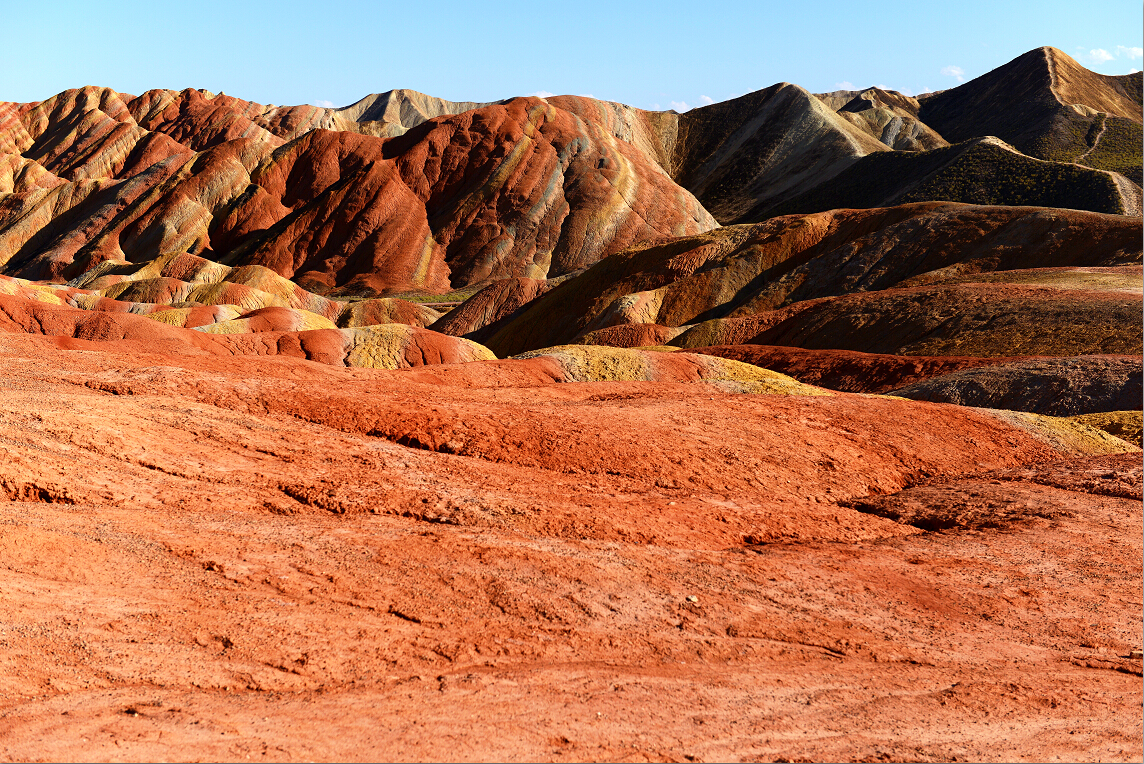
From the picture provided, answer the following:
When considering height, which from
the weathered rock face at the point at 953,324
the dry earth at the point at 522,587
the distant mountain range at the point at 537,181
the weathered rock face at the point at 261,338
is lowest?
the weathered rock face at the point at 261,338

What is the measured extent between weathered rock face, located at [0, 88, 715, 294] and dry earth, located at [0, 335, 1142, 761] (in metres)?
69.9

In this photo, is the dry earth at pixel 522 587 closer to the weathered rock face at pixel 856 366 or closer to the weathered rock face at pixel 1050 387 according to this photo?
the weathered rock face at pixel 1050 387

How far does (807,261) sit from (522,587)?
5002 centimetres

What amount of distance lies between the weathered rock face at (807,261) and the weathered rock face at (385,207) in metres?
25.1

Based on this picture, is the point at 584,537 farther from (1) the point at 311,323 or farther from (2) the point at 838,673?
(1) the point at 311,323

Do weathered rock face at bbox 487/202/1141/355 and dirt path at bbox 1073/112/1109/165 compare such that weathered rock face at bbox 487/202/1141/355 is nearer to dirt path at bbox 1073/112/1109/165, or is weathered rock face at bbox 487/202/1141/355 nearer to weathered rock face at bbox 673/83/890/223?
weathered rock face at bbox 673/83/890/223

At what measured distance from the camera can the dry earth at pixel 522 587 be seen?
7.41m

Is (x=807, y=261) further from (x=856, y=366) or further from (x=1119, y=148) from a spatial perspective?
(x=1119, y=148)

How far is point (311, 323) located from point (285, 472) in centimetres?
3687

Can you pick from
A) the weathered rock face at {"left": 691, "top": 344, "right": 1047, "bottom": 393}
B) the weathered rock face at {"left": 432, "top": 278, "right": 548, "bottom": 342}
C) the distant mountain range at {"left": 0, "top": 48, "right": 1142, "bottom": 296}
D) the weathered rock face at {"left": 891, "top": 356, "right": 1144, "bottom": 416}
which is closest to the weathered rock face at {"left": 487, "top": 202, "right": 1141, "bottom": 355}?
the weathered rock face at {"left": 432, "top": 278, "right": 548, "bottom": 342}

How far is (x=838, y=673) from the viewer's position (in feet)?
29.3

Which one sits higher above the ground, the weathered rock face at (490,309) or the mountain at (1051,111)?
the mountain at (1051,111)

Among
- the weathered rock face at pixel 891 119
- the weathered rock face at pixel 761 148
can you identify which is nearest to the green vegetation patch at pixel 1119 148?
the weathered rock face at pixel 891 119

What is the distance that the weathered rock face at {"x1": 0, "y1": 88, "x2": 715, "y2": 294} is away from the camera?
87000 mm
